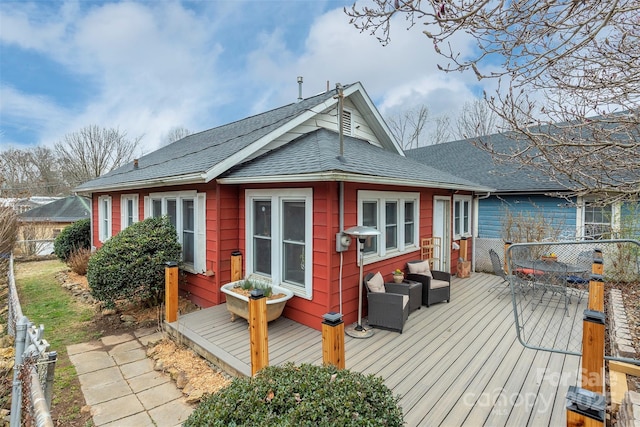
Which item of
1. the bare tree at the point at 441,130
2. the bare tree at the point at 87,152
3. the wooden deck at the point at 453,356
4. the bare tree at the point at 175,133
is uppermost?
the bare tree at the point at 175,133

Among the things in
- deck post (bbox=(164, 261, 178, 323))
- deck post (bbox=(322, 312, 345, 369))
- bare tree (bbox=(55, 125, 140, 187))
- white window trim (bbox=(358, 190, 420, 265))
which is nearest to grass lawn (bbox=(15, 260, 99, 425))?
deck post (bbox=(164, 261, 178, 323))

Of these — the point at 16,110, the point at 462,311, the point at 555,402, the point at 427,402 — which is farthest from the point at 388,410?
the point at 16,110

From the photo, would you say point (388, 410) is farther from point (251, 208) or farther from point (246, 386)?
point (251, 208)

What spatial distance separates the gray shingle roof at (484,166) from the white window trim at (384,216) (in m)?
3.16

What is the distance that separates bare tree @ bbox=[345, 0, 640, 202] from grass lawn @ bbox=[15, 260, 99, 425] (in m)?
5.18

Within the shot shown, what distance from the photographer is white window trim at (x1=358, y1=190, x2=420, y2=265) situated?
538 cm

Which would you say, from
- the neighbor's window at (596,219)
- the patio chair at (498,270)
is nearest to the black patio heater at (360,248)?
the patio chair at (498,270)

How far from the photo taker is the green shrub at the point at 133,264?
18.4 ft

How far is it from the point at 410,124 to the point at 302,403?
26867 millimetres

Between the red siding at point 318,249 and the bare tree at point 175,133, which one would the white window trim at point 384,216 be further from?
the bare tree at point 175,133

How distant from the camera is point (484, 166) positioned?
1199 centimetres

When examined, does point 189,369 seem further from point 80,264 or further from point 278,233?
point 80,264

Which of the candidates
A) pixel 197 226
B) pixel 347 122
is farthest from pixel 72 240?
pixel 347 122

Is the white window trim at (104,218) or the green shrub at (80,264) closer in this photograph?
the green shrub at (80,264)
